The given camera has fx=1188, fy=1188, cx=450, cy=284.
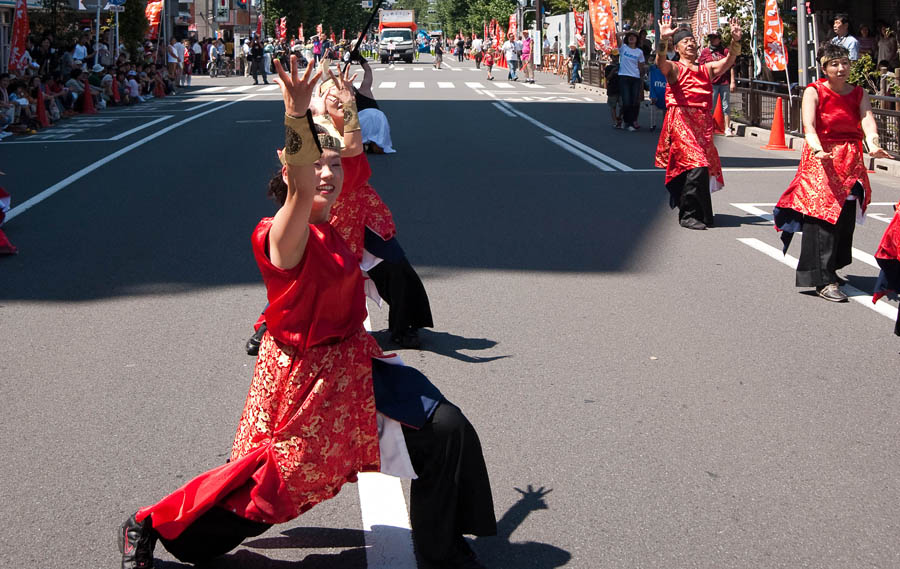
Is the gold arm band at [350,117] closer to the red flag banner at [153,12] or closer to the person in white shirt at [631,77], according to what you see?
the person in white shirt at [631,77]

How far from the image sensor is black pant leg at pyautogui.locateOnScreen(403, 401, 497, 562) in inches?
135

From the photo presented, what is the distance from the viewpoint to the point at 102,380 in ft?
19.7

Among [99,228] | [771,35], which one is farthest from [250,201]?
[771,35]

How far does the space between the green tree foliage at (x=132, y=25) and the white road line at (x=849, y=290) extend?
30151 mm

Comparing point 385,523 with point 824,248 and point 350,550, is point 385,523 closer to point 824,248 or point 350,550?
point 350,550

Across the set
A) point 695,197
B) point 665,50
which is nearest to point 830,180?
→ point 665,50

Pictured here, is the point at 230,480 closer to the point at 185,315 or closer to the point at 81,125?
the point at 185,315

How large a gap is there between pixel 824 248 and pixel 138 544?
221 inches

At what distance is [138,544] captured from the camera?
3.56m

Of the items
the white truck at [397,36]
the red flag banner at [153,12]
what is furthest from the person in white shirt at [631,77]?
the white truck at [397,36]

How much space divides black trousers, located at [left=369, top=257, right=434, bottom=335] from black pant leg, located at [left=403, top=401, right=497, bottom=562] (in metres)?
2.78

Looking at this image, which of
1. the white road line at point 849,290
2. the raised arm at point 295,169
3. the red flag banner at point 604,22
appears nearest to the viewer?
the raised arm at point 295,169

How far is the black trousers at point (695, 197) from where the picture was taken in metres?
10.7

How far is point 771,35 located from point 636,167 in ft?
19.2
